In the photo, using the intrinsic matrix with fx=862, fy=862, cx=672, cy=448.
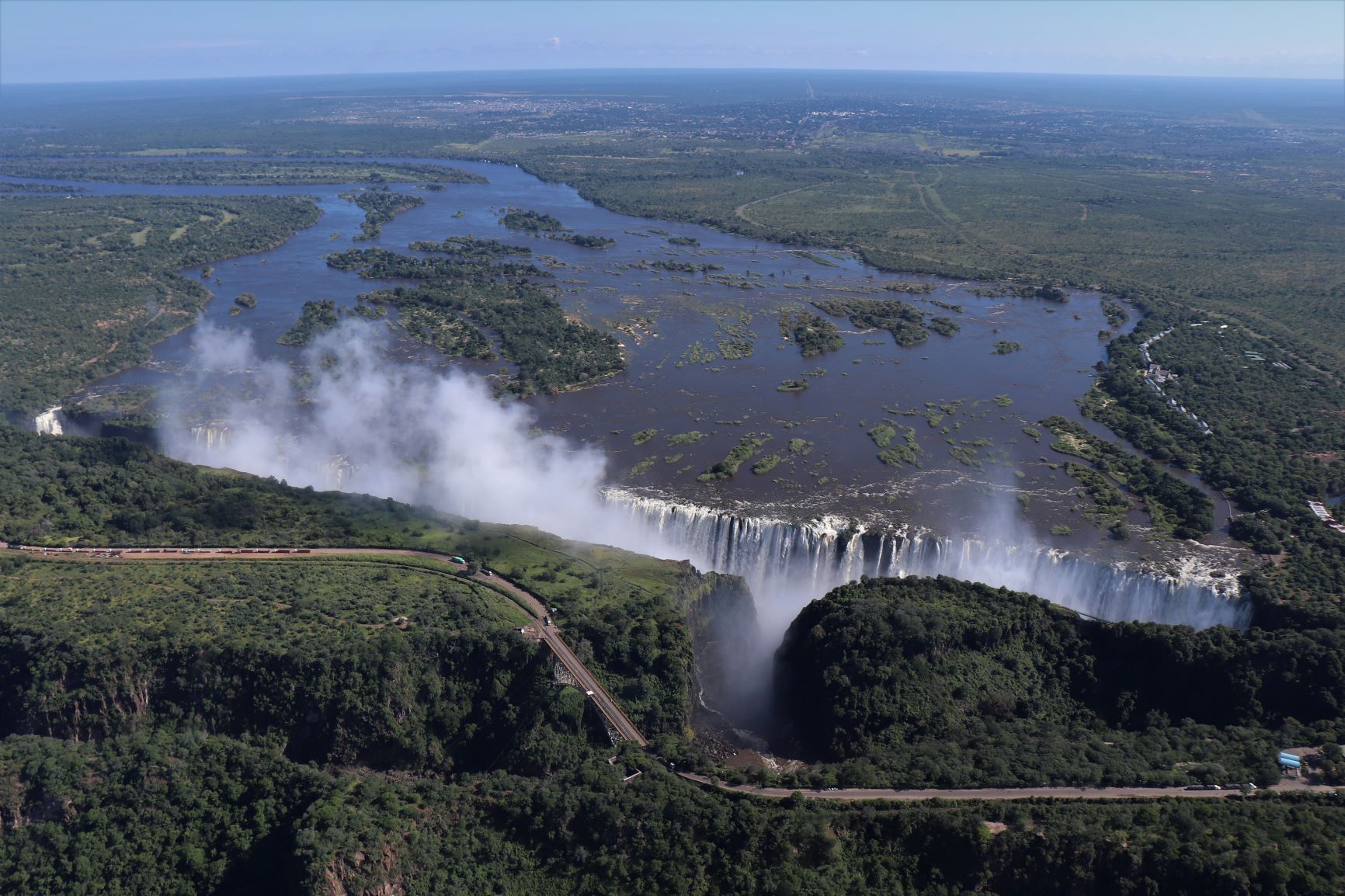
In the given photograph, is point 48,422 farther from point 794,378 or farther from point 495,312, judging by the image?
point 794,378

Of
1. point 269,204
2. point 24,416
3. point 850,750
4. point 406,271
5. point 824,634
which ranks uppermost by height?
point 269,204

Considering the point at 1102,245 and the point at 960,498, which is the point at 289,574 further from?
the point at 1102,245

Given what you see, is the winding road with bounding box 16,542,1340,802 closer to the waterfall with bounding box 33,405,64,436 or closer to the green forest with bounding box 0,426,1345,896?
the green forest with bounding box 0,426,1345,896

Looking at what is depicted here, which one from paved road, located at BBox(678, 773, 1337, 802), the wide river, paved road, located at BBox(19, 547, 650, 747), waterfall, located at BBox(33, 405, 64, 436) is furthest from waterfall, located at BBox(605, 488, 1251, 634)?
waterfall, located at BBox(33, 405, 64, 436)

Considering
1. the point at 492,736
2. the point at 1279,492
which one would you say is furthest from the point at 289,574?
the point at 1279,492

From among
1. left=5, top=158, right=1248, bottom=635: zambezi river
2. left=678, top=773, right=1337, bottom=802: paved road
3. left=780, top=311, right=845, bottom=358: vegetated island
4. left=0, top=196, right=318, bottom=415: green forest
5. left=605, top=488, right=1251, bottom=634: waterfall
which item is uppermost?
left=0, top=196, right=318, bottom=415: green forest

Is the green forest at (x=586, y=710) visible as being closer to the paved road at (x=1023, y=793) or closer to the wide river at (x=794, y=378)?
the paved road at (x=1023, y=793)
